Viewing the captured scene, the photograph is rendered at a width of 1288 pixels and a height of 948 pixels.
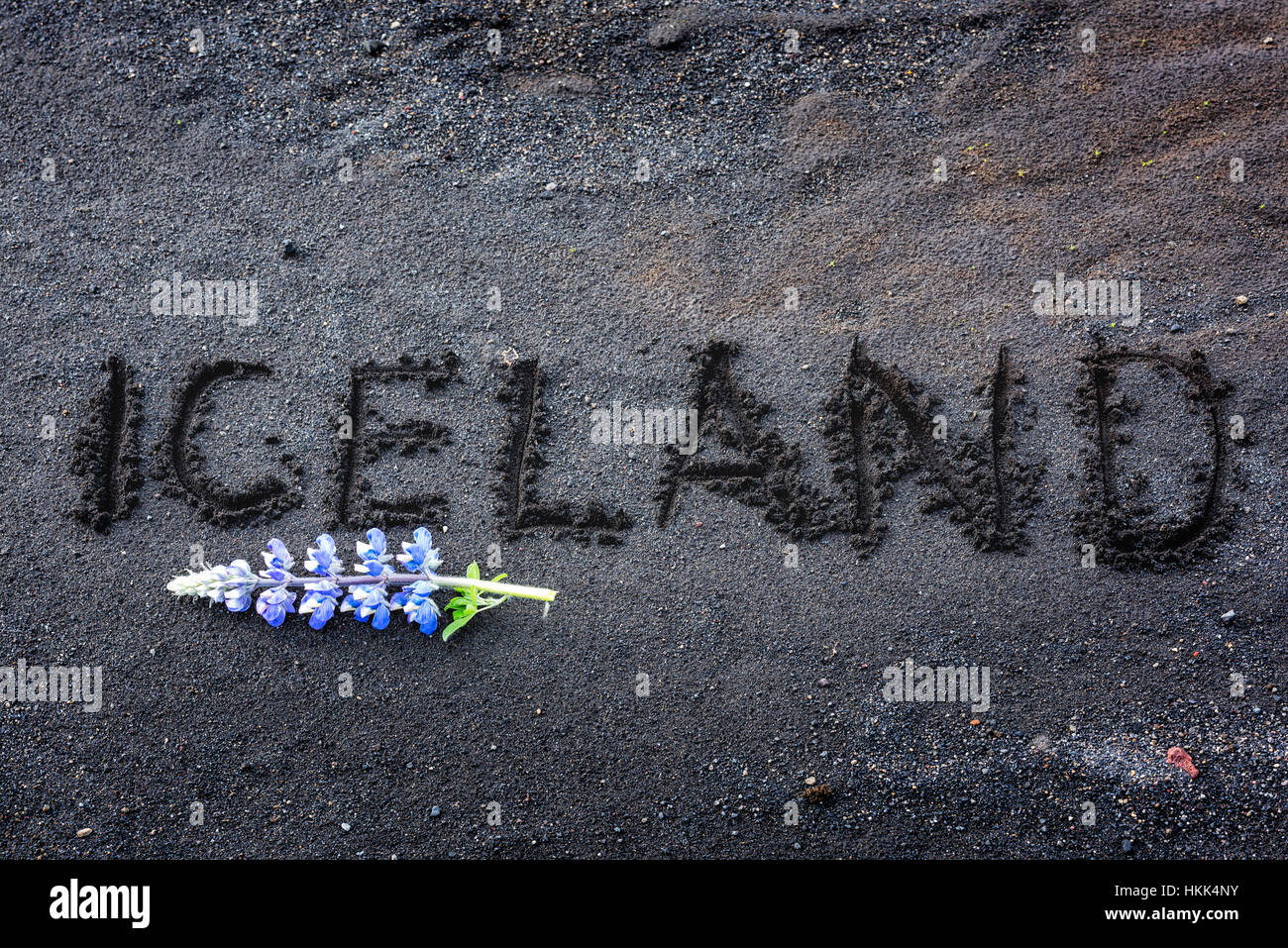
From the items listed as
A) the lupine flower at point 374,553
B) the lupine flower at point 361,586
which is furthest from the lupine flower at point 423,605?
the lupine flower at point 374,553

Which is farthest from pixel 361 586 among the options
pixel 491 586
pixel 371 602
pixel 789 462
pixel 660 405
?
pixel 789 462

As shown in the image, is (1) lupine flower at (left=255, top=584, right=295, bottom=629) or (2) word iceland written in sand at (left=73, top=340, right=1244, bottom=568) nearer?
(1) lupine flower at (left=255, top=584, right=295, bottom=629)

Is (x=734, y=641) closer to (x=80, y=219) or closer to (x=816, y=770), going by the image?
(x=816, y=770)

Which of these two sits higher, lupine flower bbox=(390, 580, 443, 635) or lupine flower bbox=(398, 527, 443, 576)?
lupine flower bbox=(398, 527, 443, 576)

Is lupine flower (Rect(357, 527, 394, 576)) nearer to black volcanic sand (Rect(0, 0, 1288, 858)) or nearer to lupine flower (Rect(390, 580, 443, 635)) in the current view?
lupine flower (Rect(390, 580, 443, 635))

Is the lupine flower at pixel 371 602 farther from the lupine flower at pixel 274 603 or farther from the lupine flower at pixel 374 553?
the lupine flower at pixel 274 603

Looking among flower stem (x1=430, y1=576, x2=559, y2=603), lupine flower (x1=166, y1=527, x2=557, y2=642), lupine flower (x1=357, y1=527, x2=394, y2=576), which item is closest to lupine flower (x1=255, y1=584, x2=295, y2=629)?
lupine flower (x1=166, y1=527, x2=557, y2=642)

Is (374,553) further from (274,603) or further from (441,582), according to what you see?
(274,603)
